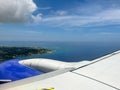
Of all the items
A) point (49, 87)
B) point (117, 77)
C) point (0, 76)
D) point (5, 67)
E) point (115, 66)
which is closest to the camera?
point (49, 87)

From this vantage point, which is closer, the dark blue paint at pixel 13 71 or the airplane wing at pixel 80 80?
the airplane wing at pixel 80 80

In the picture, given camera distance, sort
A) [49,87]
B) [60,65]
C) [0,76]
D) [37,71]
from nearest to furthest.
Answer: [49,87]
[0,76]
[60,65]
[37,71]

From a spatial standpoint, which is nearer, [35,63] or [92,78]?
[92,78]

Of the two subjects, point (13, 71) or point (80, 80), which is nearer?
point (80, 80)

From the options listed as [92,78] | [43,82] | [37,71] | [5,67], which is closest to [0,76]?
[5,67]

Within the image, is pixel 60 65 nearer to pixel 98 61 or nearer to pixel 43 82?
pixel 98 61

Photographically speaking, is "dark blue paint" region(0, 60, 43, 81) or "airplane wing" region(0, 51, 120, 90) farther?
"dark blue paint" region(0, 60, 43, 81)

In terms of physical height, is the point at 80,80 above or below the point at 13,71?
below

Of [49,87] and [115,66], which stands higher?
[115,66]
